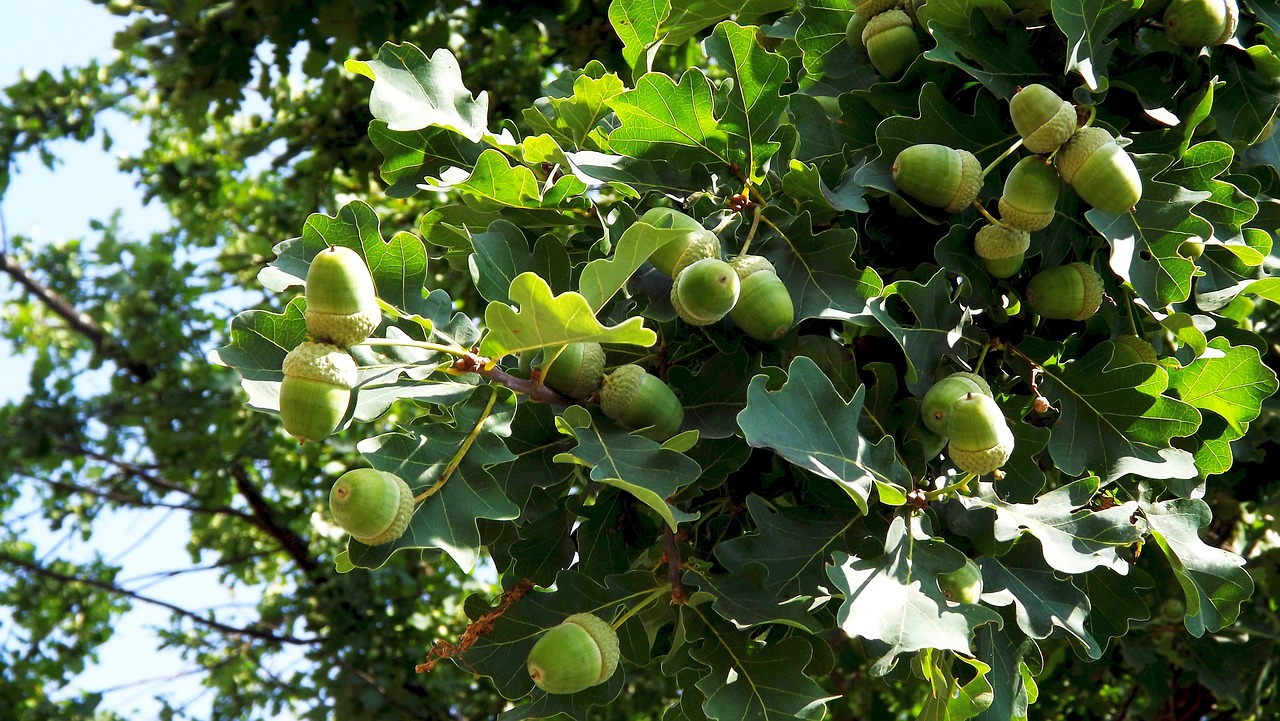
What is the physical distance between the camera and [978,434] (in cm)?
135

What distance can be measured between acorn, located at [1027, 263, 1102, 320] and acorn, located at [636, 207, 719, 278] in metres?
0.52

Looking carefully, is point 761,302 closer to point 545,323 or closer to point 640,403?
point 640,403

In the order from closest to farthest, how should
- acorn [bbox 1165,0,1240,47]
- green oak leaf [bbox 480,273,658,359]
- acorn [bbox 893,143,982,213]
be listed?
green oak leaf [bbox 480,273,658,359] → acorn [bbox 893,143,982,213] → acorn [bbox 1165,0,1240,47]

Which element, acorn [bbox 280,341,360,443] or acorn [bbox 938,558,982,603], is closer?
acorn [bbox 280,341,360,443]

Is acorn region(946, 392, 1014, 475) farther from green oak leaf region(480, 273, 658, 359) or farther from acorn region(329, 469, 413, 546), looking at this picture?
acorn region(329, 469, 413, 546)

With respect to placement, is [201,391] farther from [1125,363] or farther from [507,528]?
[1125,363]

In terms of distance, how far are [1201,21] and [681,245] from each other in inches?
36.2

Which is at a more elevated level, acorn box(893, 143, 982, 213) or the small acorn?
the small acorn

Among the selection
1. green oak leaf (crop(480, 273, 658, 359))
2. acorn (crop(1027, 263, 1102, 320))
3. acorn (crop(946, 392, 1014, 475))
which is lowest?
acorn (crop(1027, 263, 1102, 320))

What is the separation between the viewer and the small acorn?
54.7 inches

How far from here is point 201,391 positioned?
5.23 m

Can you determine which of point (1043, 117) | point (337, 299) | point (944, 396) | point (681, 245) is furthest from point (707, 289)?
point (1043, 117)

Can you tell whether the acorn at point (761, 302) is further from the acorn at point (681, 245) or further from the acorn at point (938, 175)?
the acorn at point (938, 175)

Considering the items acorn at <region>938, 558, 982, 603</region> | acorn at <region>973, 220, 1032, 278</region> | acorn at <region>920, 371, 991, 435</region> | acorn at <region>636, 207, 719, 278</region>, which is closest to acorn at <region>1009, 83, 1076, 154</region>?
acorn at <region>973, 220, 1032, 278</region>
